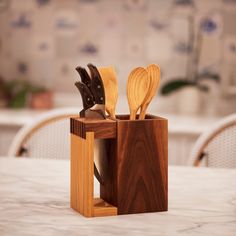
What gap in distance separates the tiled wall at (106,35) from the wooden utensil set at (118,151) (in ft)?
7.33

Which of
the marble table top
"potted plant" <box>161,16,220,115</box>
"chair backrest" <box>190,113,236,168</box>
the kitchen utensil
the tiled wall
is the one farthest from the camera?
the tiled wall

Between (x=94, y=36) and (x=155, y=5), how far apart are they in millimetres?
358

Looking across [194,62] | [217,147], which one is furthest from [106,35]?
[217,147]

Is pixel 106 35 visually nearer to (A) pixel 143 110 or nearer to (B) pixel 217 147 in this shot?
(B) pixel 217 147

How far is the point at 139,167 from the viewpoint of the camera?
4.68ft

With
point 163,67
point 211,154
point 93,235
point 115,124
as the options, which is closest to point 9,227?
point 93,235

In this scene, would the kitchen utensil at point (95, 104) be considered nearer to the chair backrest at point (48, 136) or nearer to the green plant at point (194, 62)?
the chair backrest at point (48, 136)

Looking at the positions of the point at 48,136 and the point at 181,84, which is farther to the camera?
the point at 181,84

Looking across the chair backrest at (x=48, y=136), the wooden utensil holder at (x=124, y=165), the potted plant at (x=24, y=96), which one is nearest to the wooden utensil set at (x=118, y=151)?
the wooden utensil holder at (x=124, y=165)

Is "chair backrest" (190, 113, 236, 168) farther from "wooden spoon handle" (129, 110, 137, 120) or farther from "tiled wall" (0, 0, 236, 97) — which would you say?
"tiled wall" (0, 0, 236, 97)

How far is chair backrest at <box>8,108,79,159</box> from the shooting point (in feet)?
7.79

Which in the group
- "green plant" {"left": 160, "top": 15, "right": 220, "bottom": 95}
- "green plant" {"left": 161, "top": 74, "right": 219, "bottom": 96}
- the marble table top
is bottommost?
the marble table top

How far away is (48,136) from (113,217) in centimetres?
100

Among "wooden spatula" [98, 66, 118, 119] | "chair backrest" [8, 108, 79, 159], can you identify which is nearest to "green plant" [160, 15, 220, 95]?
"chair backrest" [8, 108, 79, 159]
